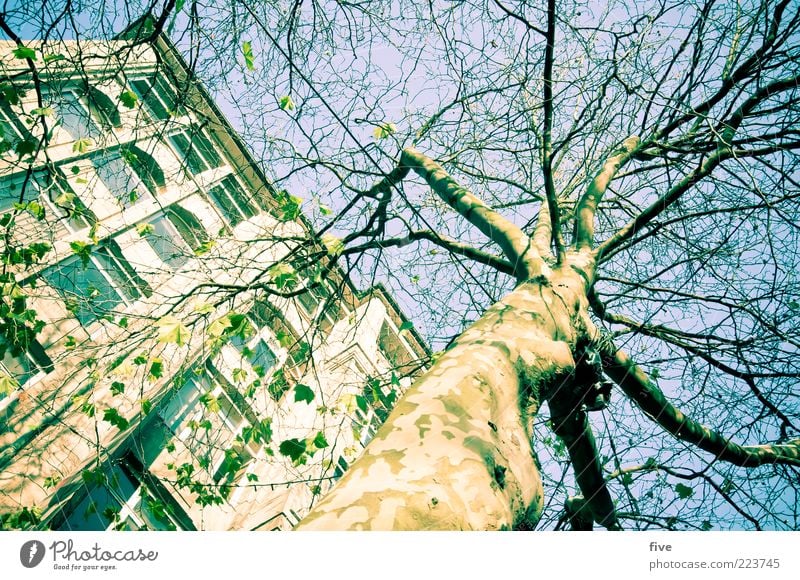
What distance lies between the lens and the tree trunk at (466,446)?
0.90 meters

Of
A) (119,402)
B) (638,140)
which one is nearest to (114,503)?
(119,402)

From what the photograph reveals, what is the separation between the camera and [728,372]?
3180 millimetres

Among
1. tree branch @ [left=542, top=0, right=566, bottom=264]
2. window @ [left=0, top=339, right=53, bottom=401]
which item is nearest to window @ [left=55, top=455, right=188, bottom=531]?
window @ [left=0, top=339, right=53, bottom=401]

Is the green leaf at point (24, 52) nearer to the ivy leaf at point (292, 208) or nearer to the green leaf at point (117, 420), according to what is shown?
the ivy leaf at point (292, 208)

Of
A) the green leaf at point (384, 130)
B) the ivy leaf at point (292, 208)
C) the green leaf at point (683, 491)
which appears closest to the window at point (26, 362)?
the ivy leaf at point (292, 208)

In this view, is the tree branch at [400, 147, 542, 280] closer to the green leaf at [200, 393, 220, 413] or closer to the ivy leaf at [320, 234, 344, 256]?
the ivy leaf at [320, 234, 344, 256]

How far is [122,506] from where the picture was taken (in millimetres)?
3652

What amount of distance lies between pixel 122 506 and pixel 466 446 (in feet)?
12.4

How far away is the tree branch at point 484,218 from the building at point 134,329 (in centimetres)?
98

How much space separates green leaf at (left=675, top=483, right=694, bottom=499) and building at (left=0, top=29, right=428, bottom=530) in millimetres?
1954

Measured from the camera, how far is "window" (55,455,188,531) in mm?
3510

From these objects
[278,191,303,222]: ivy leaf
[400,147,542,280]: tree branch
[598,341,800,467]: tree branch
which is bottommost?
[598,341,800,467]: tree branch

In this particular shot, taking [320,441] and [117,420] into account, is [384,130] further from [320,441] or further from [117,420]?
[117,420]
